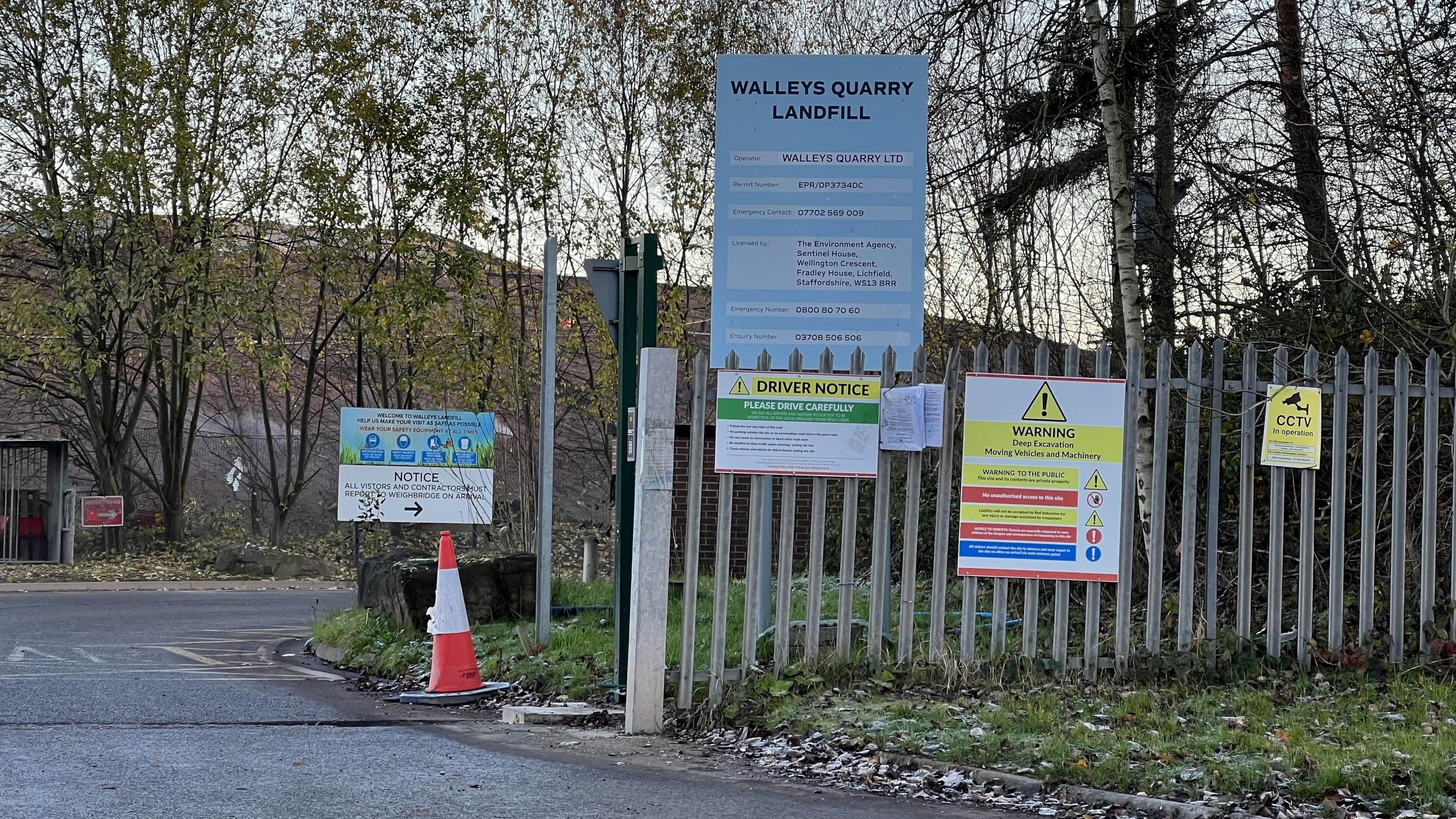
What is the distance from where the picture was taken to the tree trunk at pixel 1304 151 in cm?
1106

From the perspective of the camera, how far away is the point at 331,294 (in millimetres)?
29531

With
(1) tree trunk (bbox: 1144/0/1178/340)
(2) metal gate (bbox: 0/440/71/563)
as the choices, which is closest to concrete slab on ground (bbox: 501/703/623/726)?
(1) tree trunk (bbox: 1144/0/1178/340)

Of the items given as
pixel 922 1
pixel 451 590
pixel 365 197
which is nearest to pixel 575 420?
pixel 365 197

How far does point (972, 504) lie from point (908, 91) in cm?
272

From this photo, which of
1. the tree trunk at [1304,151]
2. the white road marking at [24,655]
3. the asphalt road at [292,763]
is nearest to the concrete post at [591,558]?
the asphalt road at [292,763]

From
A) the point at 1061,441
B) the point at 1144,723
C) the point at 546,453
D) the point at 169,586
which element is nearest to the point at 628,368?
the point at 546,453

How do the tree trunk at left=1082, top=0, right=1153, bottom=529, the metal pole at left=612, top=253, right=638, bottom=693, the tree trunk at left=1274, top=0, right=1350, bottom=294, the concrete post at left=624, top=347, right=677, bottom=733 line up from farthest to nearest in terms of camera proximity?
1. the tree trunk at left=1274, top=0, right=1350, bottom=294
2. the tree trunk at left=1082, top=0, right=1153, bottom=529
3. the metal pole at left=612, top=253, right=638, bottom=693
4. the concrete post at left=624, top=347, right=677, bottom=733

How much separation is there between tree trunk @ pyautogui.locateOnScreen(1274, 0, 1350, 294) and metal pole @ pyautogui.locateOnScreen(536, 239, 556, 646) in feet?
17.7

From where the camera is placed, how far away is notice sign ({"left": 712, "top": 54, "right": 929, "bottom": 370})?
9.23 metres

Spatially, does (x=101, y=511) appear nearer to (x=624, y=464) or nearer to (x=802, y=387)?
(x=624, y=464)

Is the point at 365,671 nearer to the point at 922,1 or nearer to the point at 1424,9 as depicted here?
the point at 922,1

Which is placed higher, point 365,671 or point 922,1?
point 922,1

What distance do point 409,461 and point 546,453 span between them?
41.2ft

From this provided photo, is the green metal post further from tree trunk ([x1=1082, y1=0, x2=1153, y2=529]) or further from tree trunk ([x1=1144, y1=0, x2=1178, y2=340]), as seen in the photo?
tree trunk ([x1=1144, y1=0, x2=1178, y2=340])
